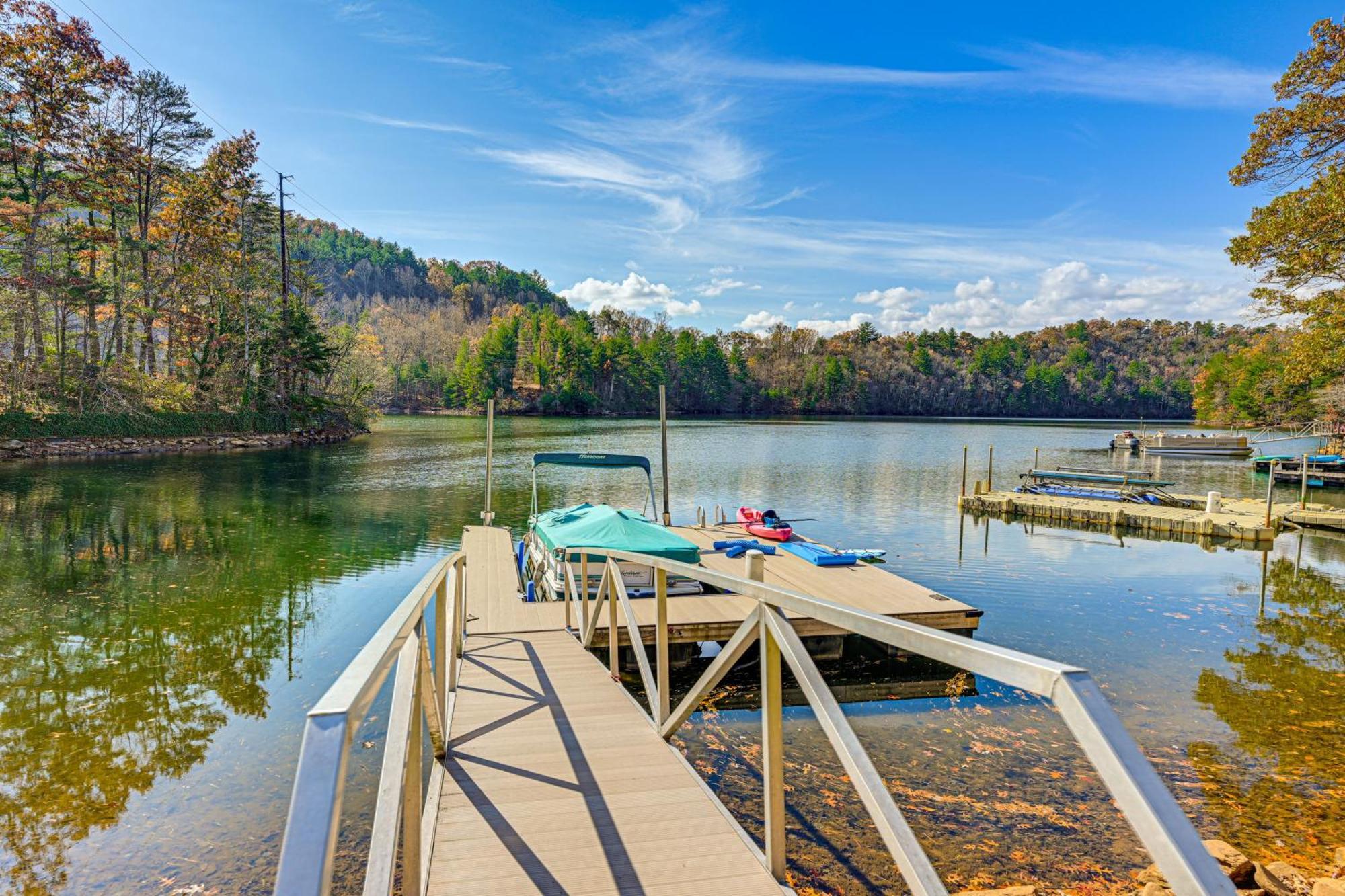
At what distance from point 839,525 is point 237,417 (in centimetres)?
3336

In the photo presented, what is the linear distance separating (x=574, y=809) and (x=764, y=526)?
1154 centimetres

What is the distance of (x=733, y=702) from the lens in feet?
26.1

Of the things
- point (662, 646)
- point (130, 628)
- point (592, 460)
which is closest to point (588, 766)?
point (662, 646)

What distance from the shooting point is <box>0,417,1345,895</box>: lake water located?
17.1 feet

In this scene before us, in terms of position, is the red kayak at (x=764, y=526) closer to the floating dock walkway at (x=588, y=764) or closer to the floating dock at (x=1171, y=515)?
the floating dock walkway at (x=588, y=764)

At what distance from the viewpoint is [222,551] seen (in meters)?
14.6

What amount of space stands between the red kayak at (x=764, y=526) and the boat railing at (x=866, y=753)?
10111mm

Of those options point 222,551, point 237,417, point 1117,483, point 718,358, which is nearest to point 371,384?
point 237,417

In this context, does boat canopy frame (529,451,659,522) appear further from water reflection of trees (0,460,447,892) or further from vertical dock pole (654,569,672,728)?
vertical dock pole (654,569,672,728)

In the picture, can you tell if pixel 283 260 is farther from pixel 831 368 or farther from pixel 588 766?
pixel 831 368

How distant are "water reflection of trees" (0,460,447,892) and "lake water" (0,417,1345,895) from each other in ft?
0.14

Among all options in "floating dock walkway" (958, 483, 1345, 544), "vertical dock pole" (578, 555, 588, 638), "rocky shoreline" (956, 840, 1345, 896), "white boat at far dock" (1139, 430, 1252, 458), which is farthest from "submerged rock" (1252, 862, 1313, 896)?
"white boat at far dock" (1139, 430, 1252, 458)

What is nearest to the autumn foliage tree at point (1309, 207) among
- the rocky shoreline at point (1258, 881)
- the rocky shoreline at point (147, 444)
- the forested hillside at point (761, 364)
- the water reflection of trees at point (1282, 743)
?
the water reflection of trees at point (1282, 743)

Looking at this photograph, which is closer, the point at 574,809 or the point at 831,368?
the point at 574,809
